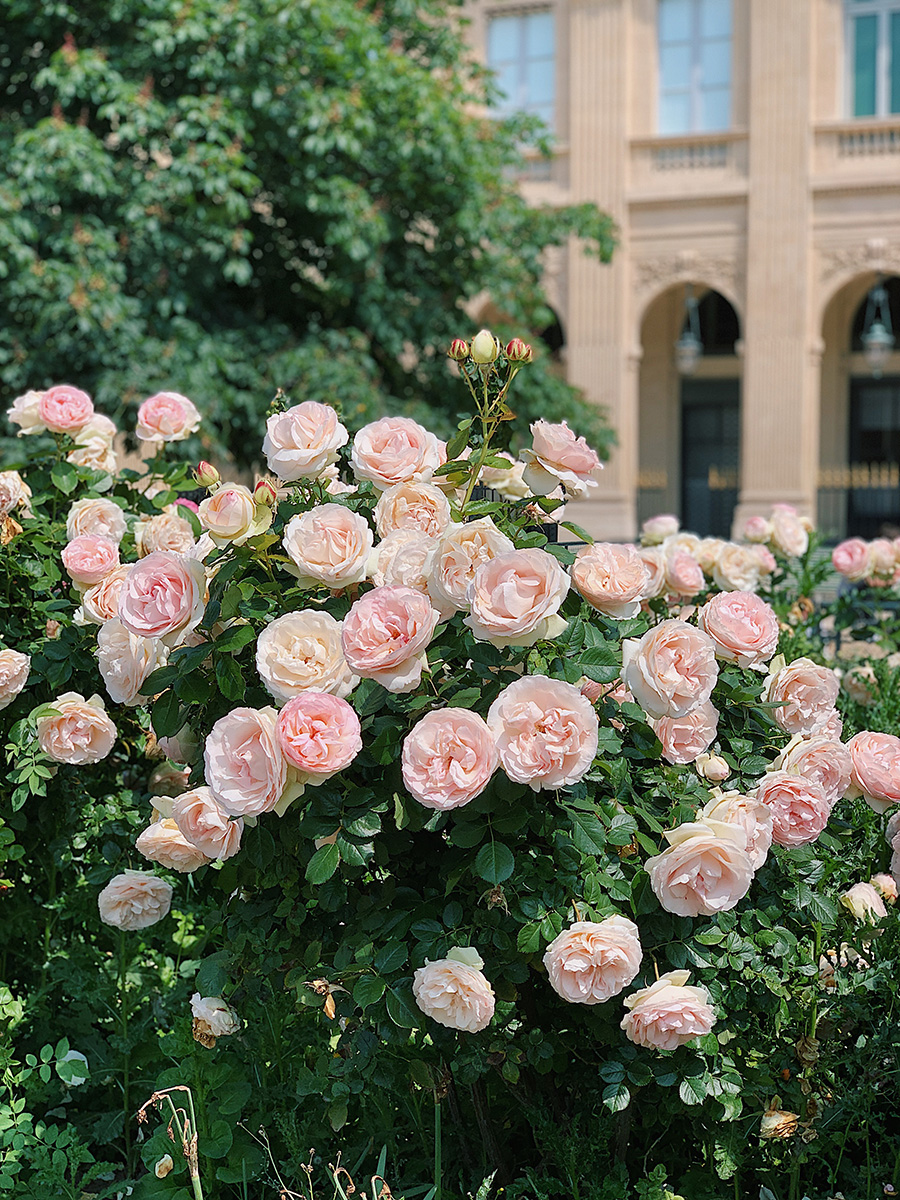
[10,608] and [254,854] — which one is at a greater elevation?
[10,608]

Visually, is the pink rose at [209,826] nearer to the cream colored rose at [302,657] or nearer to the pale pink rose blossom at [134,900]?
the cream colored rose at [302,657]

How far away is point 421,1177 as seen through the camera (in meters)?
2.57

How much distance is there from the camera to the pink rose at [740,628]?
2.28m

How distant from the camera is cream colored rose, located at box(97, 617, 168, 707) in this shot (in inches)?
94.0

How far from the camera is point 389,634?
1976 millimetres

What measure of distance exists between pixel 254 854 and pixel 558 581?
2.36 ft

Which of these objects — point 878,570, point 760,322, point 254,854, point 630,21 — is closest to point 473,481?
point 254,854

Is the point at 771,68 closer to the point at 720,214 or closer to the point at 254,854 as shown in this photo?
the point at 720,214

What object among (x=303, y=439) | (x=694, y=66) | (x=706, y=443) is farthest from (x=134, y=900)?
(x=706, y=443)

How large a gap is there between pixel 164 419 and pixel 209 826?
154 cm

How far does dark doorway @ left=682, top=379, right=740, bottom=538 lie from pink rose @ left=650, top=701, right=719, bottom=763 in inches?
806

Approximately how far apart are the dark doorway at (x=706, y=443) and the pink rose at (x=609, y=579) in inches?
809

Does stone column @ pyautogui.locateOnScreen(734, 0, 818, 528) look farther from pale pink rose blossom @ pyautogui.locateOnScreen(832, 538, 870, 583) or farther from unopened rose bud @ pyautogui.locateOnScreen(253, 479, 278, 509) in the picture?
unopened rose bud @ pyautogui.locateOnScreen(253, 479, 278, 509)

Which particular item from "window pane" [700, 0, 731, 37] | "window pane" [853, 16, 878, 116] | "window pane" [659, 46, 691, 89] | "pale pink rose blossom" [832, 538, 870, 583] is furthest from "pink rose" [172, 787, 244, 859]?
"window pane" [700, 0, 731, 37]
